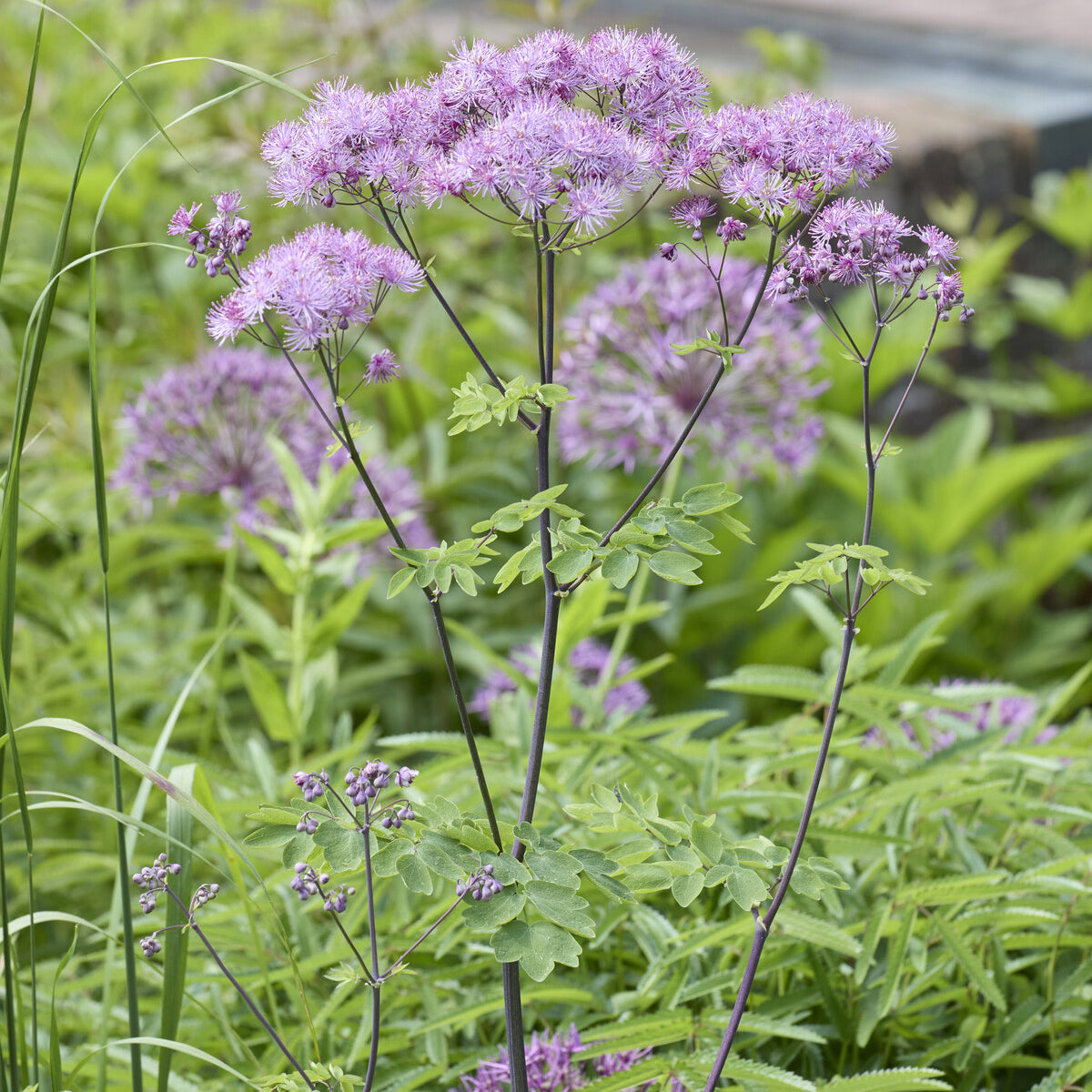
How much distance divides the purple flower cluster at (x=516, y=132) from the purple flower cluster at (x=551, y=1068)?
75 cm

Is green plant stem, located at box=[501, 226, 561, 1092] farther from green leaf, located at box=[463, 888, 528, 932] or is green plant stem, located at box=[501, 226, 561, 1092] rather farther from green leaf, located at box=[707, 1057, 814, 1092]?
green leaf, located at box=[707, 1057, 814, 1092]

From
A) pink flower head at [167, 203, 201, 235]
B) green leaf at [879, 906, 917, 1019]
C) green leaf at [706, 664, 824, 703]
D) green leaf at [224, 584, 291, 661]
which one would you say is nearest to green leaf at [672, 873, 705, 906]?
green leaf at [879, 906, 917, 1019]

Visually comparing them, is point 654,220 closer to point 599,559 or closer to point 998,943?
point 998,943

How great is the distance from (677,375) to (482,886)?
1582mm

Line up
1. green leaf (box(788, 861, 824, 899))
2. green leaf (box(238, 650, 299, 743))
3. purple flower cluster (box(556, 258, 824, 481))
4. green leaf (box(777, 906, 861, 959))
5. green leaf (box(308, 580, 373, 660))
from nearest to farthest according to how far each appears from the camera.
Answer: green leaf (box(788, 861, 824, 899)), green leaf (box(777, 906, 861, 959)), green leaf (box(238, 650, 299, 743)), green leaf (box(308, 580, 373, 660)), purple flower cluster (box(556, 258, 824, 481))

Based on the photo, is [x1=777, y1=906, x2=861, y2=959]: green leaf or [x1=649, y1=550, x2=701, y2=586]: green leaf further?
[x1=777, y1=906, x2=861, y2=959]: green leaf

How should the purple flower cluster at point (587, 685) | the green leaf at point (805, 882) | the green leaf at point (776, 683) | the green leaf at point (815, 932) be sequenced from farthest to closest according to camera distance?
the purple flower cluster at point (587, 685) → the green leaf at point (776, 683) → the green leaf at point (815, 932) → the green leaf at point (805, 882)

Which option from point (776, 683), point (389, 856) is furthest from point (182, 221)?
point (776, 683)

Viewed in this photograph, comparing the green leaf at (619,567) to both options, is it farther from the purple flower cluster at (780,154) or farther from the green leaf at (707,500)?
the purple flower cluster at (780,154)

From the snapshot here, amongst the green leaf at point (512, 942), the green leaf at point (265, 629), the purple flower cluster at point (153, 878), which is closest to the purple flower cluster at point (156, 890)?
the purple flower cluster at point (153, 878)

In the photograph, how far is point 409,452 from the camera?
2561 mm

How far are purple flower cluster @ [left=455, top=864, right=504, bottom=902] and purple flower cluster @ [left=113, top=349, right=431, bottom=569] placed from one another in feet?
4.28

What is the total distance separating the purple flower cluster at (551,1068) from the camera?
1120mm

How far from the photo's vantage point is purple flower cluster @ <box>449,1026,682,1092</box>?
112 cm
